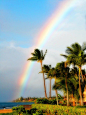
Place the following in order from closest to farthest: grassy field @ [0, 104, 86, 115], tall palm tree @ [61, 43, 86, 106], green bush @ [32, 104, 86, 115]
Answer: grassy field @ [0, 104, 86, 115]
green bush @ [32, 104, 86, 115]
tall palm tree @ [61, 43, 86, 106]

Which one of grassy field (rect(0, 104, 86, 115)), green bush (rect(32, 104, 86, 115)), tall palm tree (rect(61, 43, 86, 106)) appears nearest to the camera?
grassy field (rect(0, 104, 86, 115))

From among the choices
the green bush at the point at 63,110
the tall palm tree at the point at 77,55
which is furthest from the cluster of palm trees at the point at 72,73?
the green bush at the point at 63,110

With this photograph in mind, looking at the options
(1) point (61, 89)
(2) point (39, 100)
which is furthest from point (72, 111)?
(1) point (61, 89)

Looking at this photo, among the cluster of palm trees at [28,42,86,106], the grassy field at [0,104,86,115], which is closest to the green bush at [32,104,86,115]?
the grassy field at [0,104,86,115]

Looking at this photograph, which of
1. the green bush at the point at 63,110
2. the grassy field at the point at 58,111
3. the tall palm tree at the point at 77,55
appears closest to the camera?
the grassy field at the point at 58,111

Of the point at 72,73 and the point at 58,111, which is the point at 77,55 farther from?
the point at 58,111

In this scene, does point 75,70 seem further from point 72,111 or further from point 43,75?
point 72,111

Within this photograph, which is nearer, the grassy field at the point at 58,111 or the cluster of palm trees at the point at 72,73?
the grassy field at the point at 58,111

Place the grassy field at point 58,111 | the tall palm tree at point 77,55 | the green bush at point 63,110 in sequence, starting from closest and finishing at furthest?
the grassy field at point 58,111, the green bush at point 63,110, the tall palm tree at point 77,55

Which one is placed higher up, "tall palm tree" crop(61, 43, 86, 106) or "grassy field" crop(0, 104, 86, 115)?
"tall palm tree" crop(61, 43, 86, 106)

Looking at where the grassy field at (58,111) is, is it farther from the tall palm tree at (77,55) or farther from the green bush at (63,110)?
the tall palm tree at (77,55)

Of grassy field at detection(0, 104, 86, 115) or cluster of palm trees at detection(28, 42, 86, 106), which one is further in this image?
cluster of palm trees at detection(28, 42, 86, 106)

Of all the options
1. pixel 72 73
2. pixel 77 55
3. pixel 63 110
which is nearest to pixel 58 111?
pixel 63 110

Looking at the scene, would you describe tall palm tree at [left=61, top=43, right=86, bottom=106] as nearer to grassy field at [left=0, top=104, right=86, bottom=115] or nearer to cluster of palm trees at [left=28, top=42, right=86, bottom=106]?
cluster of palm trees at [left=28, top=42, right=86, bottom=106]
